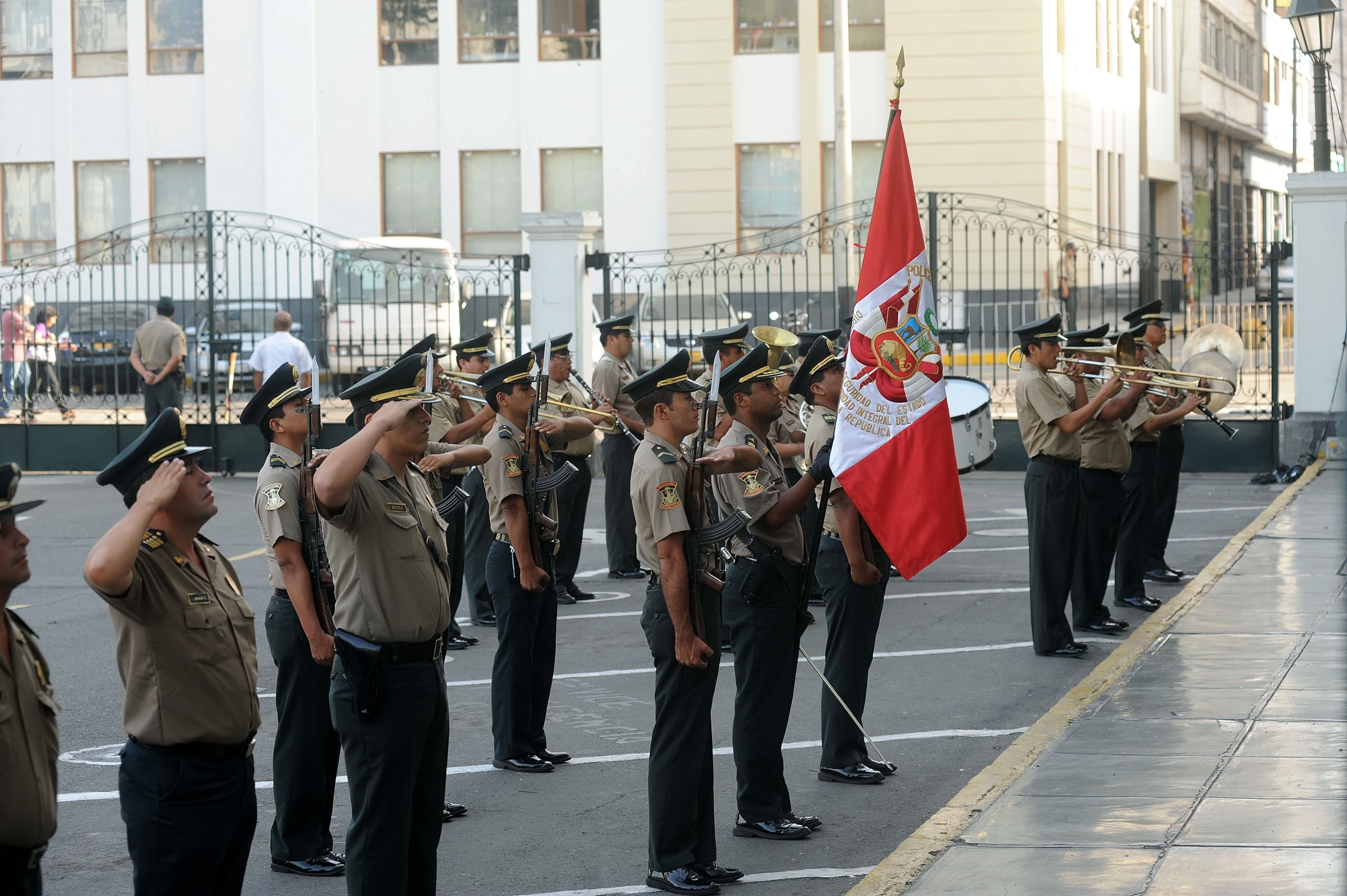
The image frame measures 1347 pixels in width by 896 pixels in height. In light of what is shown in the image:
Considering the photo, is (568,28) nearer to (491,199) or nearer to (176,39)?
(491,199)

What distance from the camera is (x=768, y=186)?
34.5 meters

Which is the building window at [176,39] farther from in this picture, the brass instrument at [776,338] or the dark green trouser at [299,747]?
the dark green trouser at [299,747]

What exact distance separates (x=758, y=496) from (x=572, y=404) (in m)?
5.50

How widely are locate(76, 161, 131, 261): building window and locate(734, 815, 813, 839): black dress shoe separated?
33271 millimetres

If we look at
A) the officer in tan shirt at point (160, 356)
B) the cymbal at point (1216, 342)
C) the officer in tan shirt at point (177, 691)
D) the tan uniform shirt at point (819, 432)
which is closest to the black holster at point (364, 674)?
the officer in tan shirt at point (177, 691)

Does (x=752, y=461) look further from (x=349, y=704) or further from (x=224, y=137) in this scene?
(x=224, y=137)

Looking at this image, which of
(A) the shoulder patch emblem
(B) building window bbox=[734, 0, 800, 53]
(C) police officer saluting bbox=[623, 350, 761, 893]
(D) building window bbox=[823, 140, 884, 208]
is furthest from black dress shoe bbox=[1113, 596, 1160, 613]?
(B) building window bbox=[734, 0, 800, 53]

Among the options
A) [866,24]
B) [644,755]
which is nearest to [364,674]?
[644,755]

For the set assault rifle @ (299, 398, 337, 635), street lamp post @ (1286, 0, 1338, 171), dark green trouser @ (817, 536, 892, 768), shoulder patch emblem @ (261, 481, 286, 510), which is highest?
street lamp post @ (1286, 0, 1338, 171)

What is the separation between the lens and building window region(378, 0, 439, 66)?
3569cm

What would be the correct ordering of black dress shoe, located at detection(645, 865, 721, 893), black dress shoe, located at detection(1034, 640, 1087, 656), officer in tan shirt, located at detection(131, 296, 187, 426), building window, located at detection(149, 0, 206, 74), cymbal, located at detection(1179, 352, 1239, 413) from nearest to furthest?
black dress shoe, located at detection(645, 865, 721, 893) < black dress shoe, located at detection(1034, 640, 1087, 656) < cymbal, located at detection(1179, 352, 1239, 413) < officer in tan shirt, located at detection(131, 296, 187, 426) < building window, located at detection(149, 0, 206, 74)

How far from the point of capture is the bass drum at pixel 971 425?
1314cm

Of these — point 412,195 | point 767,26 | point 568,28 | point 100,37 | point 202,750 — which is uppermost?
point 100,37

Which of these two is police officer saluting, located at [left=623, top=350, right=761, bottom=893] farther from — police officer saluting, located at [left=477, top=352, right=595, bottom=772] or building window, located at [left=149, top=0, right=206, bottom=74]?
building window, located at [left=149, top=0, right=206, bottom=74]
